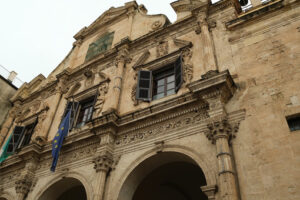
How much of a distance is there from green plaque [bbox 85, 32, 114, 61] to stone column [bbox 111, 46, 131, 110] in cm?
227

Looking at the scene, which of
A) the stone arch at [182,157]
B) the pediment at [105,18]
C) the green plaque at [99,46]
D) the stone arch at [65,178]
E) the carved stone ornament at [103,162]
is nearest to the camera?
the stone arch at [182,157]

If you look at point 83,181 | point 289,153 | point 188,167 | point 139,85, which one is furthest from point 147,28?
point 289,153

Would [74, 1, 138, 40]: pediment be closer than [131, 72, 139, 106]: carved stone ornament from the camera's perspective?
No

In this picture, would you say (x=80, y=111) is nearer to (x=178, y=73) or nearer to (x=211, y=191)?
(x=178, y=73)

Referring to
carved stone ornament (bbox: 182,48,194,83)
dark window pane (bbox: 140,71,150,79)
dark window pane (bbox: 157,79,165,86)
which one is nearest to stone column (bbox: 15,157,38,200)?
dark window pane (bbox: 140,71,150,79)

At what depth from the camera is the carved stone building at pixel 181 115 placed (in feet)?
22.4

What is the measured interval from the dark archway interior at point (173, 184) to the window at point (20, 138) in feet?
23.1

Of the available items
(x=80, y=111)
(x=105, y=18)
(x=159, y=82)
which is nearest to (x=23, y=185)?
(x=80, y=111)

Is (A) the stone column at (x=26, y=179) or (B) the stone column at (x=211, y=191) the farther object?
(A) the stone column at (x=26, y=179)

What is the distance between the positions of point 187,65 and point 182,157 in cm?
355

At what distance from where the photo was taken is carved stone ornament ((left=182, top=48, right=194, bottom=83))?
970 cm

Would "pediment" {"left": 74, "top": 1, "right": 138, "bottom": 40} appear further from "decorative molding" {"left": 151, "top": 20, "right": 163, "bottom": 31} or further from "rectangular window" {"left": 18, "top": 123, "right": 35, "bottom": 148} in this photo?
"rectangular window" {"left": 18, "top": 123, "right": 35, "bottom": 148}

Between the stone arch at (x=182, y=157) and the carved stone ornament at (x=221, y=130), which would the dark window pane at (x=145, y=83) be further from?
the carved stone ornament at (x=221, y=130)

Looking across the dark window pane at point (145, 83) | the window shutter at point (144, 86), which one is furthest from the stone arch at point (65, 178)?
the dark window pane at point (145, 83)
